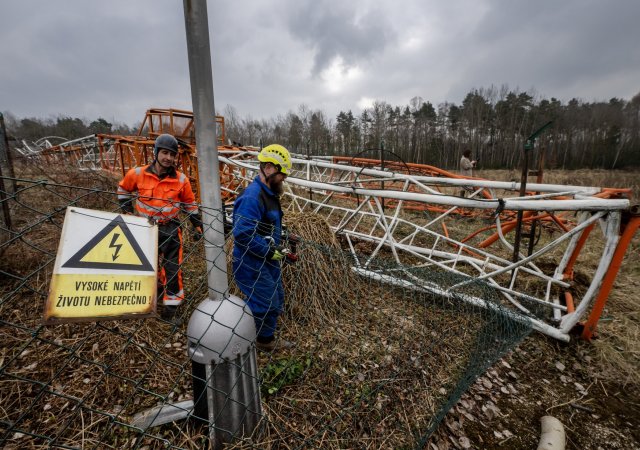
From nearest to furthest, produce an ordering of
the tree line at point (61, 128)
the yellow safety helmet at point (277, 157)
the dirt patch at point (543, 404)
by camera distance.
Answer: the dirt patch at point (543, 404), the yellow safety helmet at point (277, 157), the tree line at point (61, 128)

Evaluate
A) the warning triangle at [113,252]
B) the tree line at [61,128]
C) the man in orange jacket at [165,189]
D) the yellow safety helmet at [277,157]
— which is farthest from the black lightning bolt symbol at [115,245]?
the tree line at [61,128]

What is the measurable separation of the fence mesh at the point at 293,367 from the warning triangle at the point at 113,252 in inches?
11.3

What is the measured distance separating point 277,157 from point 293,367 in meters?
1.80

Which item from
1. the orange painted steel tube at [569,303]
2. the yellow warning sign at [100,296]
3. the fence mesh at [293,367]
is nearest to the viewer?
the yellow warning sign at [100,296]

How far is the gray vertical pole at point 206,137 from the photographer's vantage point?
1.17m

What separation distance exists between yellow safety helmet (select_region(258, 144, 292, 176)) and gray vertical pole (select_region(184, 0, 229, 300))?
3.99 feet

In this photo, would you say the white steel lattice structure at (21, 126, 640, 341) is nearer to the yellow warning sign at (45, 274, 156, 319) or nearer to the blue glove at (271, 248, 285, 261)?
the blue glove at (271, 248, 285, 261)

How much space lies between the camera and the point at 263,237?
2.43 metres

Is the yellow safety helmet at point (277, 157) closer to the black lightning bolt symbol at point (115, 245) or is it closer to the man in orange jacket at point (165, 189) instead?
the man in orange jacket at point (165, 189)

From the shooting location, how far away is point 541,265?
5039 millimetres

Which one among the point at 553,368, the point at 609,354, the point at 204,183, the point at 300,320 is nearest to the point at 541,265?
the point at 609,354

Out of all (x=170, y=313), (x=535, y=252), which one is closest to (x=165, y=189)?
(x=170, y=313)

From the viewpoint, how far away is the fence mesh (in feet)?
6.25

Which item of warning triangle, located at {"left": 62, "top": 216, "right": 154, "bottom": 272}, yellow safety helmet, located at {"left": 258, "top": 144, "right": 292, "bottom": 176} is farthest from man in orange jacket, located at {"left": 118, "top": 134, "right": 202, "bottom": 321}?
warning triangle, located at {"left": 62, "top": 216, "right": 154, "bottom": 272}
